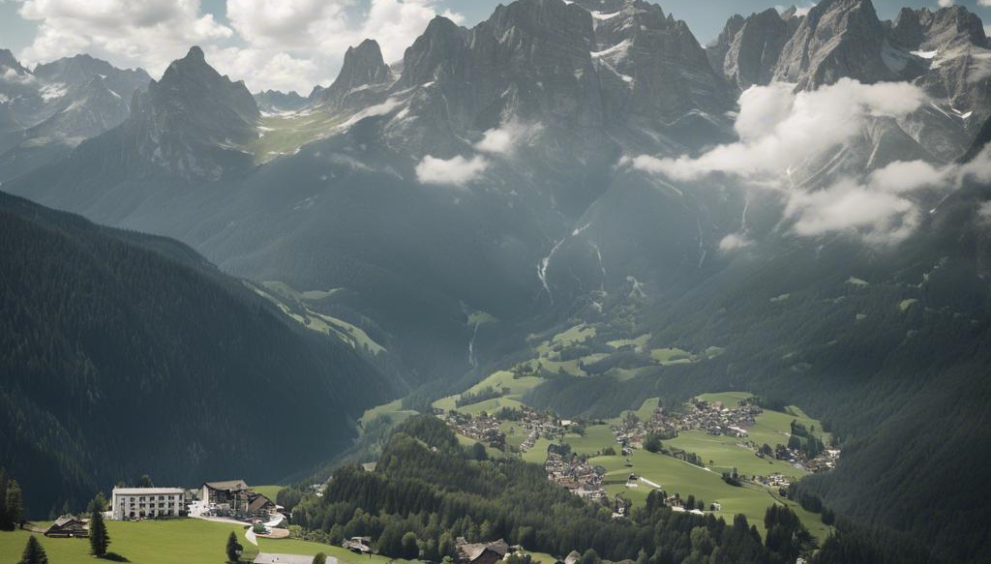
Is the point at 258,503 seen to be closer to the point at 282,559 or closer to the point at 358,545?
the point at 358,545

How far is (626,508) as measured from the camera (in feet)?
655

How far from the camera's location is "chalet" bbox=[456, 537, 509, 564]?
16550cm

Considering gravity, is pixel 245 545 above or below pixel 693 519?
below

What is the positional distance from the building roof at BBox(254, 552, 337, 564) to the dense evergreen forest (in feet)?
62.7

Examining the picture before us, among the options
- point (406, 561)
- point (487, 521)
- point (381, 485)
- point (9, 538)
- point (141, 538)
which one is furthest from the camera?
point (381, 485)

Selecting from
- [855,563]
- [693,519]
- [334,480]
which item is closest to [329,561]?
[334,480]

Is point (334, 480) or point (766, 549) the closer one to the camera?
point (766, 549)

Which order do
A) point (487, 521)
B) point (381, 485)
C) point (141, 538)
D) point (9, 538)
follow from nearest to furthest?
point (9, 538) < point (141, 538) < point (487, 521) < point (381, 485)

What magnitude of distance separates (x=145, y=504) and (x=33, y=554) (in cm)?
4117

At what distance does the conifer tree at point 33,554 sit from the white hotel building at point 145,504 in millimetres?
37138

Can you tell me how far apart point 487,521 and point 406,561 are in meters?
17.0

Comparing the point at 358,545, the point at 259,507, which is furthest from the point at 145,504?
the point at 358,545

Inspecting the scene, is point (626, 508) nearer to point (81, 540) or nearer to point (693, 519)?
point (693, 519)

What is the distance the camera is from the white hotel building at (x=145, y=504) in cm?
17250
